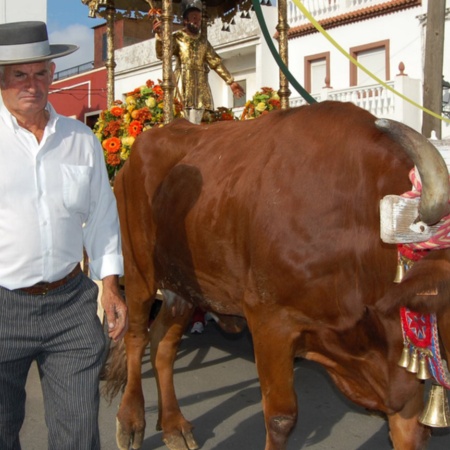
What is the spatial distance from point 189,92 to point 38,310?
3.93 meters

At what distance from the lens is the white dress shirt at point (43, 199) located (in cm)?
239

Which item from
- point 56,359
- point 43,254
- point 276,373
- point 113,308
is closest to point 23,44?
point 43,254

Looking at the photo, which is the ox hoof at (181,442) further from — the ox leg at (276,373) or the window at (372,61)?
the window at (372,61)

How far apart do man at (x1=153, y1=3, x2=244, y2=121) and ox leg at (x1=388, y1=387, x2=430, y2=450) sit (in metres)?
3.65

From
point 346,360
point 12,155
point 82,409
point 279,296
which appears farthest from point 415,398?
point 12,155

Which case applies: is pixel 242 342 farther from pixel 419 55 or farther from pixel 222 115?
pixel 419 55

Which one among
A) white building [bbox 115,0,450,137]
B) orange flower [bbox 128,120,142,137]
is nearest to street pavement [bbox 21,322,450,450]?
orange flower [bbox 128,120,142,137]

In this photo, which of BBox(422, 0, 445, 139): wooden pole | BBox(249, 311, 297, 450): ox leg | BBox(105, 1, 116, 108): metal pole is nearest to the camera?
BBox(249, 311, 297, 450): ox leg

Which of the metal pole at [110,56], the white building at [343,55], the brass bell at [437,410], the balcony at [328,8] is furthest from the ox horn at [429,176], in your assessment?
the balcony at [328,8]

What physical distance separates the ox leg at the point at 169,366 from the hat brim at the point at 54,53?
242 cm

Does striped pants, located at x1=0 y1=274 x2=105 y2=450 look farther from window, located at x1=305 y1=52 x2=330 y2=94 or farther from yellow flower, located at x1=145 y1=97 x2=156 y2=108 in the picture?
window, located at x1=305 y1=52 x2=330 y2=94

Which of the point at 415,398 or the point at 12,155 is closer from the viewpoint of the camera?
the point at 12,155

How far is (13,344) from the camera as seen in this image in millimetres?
2412

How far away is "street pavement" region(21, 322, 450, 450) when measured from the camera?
407 cm
